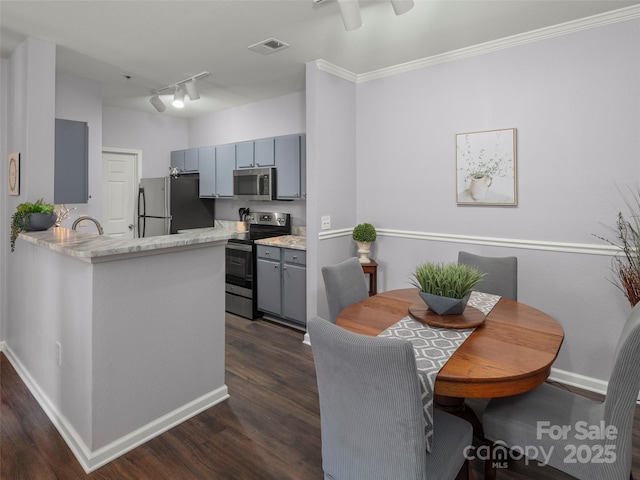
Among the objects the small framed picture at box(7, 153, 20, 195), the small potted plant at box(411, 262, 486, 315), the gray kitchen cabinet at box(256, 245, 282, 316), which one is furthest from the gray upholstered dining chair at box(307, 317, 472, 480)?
the small framed picture at box(7, 153, 20, 195)

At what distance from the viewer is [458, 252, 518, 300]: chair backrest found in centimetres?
258

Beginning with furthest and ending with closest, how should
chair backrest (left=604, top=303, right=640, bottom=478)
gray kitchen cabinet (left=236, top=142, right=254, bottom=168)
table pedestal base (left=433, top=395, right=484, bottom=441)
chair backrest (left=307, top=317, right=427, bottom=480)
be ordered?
gray kitchen cabinet (left=236, top=142, right=254, bottom=168) < table pedestal base (left=433, top=395, right=484, bottom=441) < chair backrest (left=604, top=303, right=640, bottom=478) < chair backrest (left=307, top=317, right=427, bottom=480)

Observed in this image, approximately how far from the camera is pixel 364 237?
11.8 ft

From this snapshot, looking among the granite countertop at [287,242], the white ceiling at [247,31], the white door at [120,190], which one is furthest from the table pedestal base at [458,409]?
the white door at [120,190]

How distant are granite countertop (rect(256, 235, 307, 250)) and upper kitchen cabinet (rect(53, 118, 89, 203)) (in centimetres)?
177

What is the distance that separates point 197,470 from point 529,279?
2.62 metres

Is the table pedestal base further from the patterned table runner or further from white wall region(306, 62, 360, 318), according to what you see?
white wall region(306, 62, 360, 318)

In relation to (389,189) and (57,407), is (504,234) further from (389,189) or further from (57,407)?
(57,407)

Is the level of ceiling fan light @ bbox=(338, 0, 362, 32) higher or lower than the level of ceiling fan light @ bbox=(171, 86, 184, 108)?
lower

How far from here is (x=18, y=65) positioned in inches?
118

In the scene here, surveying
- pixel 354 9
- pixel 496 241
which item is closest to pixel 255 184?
pixel 354 9

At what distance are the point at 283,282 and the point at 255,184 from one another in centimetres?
127

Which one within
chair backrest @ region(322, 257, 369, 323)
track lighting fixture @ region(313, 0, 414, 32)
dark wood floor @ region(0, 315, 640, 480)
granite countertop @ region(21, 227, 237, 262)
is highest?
track lighting fixture @ region(313, 0, 414, 32)

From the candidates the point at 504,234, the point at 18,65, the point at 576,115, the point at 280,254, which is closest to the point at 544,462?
the point at 504,234
